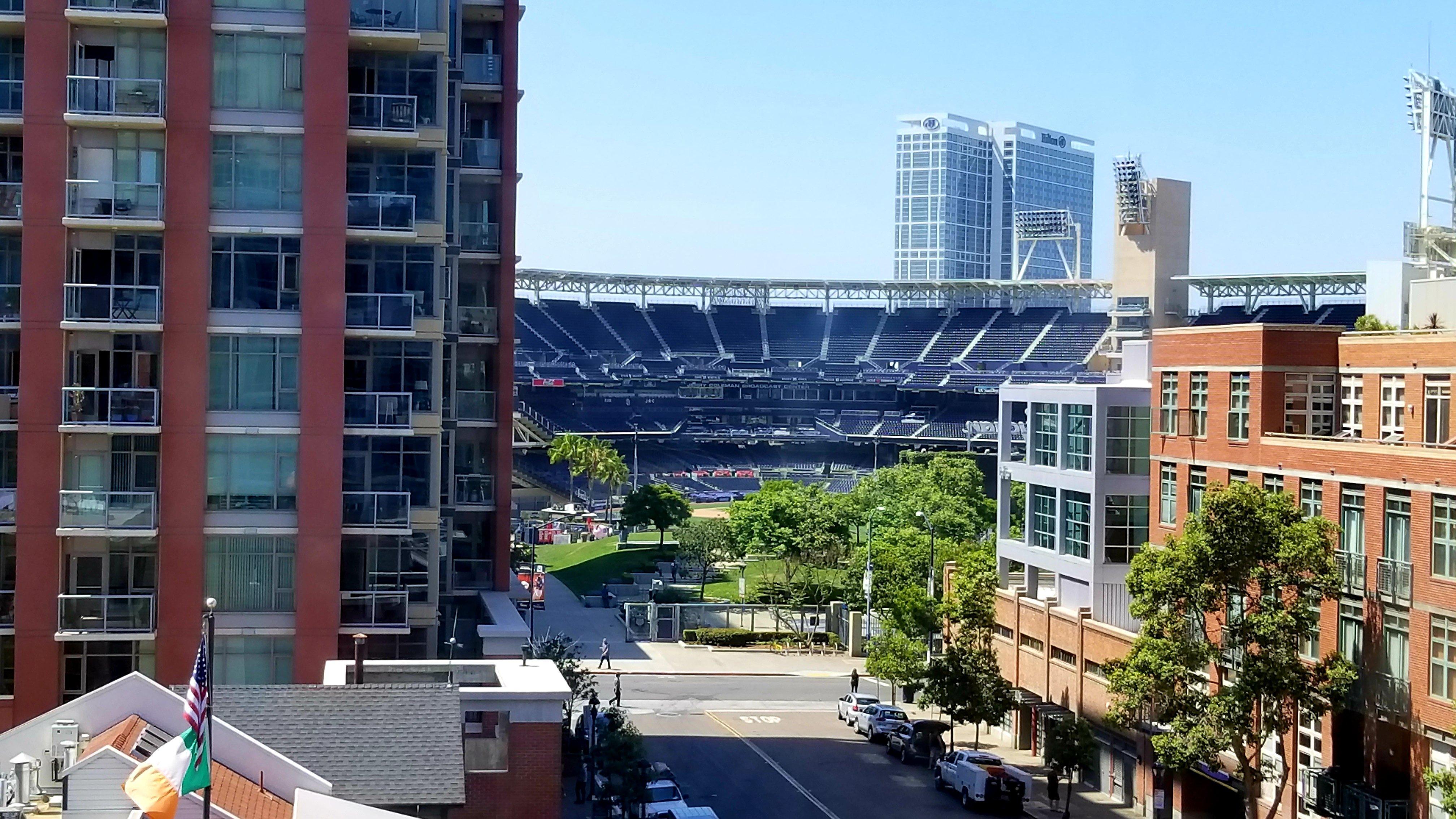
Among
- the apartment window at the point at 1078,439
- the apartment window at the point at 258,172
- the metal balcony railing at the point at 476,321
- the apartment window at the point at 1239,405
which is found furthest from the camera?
the apartment window at the point at 1078,439

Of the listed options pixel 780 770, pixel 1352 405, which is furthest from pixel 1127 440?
pixel 780 770

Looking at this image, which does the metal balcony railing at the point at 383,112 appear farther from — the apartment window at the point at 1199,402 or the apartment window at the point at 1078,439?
the apartment window at the point at 1078,439

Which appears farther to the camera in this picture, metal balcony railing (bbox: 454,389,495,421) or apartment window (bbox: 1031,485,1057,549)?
apartment window (bbox: 1031,485,1057,549)

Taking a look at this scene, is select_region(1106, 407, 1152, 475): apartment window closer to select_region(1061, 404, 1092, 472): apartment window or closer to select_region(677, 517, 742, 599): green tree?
select_region(1061, 404, 1092, 472): apartment window

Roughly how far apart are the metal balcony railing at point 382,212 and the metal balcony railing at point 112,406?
5429mm

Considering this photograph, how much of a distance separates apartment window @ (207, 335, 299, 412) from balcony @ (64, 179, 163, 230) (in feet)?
9.04

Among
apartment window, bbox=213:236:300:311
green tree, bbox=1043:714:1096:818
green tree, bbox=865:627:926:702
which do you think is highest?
apartment window, bbox=213:236:300:311

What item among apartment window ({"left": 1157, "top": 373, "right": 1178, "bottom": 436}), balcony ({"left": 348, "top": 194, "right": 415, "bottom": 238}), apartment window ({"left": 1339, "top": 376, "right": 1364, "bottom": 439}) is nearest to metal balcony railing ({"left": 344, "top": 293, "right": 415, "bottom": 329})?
balcony ({"left": 348, "top": 194, "right": 415, "bottom": 238})

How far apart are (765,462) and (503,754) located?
117 meters

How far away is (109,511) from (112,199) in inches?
247

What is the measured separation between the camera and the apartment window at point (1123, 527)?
49.1 meters

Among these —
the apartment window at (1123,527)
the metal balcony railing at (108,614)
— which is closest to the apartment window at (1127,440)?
the apartment window at (1123,527)

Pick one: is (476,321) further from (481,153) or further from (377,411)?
(377,411)

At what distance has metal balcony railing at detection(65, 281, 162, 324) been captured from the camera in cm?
3328
